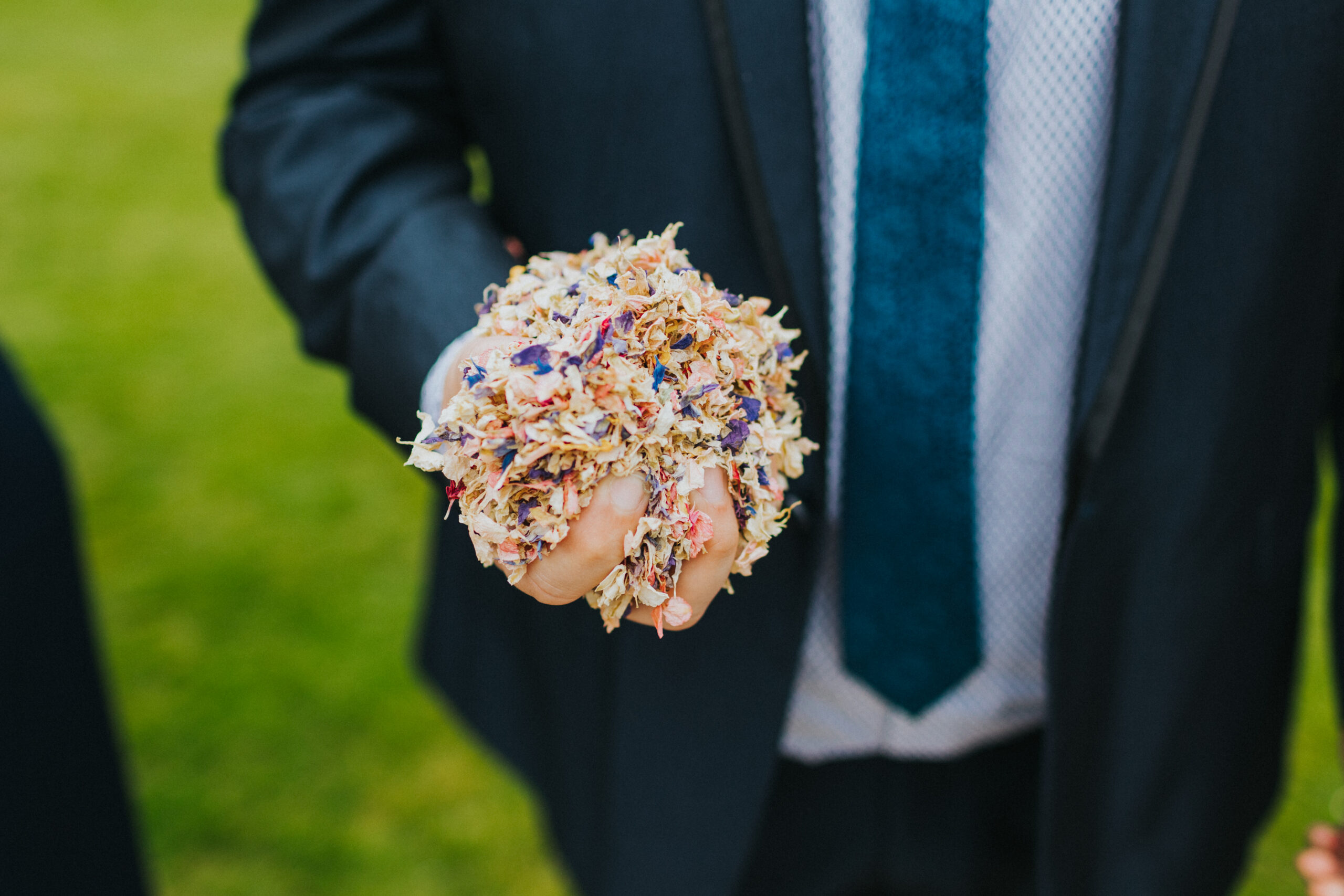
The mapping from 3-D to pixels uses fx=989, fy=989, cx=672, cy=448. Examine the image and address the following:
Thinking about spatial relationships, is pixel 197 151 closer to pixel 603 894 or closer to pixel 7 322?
pixel 7 322

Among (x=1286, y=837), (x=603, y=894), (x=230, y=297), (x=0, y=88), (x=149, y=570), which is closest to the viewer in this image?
(x=603, y=894)

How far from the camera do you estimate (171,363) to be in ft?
18.5

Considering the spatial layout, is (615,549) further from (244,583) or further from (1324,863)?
(244,583)

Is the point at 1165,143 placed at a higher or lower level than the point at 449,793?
higher

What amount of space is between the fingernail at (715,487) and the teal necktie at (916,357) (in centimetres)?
45

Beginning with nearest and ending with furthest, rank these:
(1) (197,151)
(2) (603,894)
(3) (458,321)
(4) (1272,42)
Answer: (4) (1272,42), (3) (458,321), (2) (603,894), (1) (197,151)

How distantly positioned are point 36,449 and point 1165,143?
1.94 m

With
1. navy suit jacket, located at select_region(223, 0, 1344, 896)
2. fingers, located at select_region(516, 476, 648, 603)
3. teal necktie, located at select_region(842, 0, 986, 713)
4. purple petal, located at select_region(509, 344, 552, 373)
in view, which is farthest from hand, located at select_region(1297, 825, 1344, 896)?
purple petal, located at select_region(509, 344, 552, 373)

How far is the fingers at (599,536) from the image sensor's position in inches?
37.5

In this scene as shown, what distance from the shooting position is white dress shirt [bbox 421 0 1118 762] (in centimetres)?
124

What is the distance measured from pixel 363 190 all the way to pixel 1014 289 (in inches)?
38.2

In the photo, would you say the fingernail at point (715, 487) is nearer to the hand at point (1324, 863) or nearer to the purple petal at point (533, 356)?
the purple petal at point (533, 356)

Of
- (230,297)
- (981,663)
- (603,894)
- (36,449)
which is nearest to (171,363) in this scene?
(230,297)

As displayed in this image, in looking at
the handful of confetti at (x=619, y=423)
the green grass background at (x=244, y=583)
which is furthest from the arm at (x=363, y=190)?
the green grass background at (x=244, y=583)
